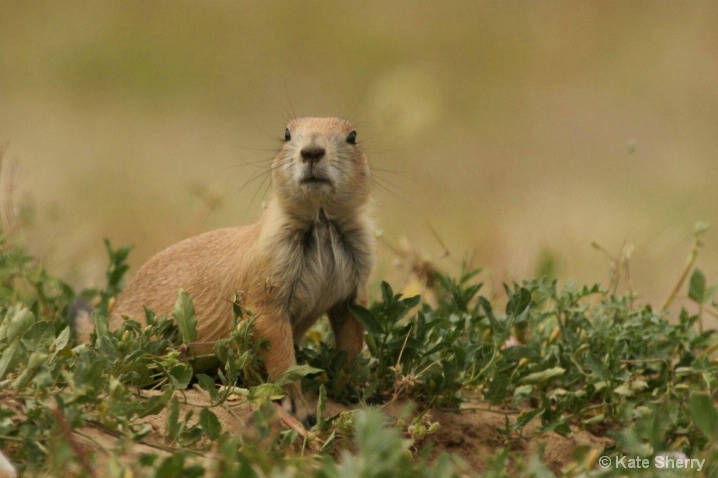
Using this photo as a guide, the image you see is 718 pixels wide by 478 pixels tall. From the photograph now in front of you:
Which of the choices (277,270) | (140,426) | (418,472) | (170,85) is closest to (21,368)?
(140,426)

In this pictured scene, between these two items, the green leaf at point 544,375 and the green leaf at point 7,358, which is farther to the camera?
the green leaf at point 544,375

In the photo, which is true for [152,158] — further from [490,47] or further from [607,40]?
[607,40]

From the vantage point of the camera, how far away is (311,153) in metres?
5.27

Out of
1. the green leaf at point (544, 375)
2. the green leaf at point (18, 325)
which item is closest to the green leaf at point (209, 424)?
the green leaf at point (18, 325)

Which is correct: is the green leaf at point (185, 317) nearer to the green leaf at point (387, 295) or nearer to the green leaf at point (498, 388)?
the green leaf at point (387, 295)

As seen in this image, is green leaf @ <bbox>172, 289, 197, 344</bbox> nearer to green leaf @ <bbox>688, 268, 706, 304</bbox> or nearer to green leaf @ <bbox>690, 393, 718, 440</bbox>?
green leaf @ <bbox>690, 393, 718, 440</bbox>

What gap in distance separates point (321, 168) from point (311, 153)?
83 millimetres

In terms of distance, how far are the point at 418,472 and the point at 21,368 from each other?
5.71ft

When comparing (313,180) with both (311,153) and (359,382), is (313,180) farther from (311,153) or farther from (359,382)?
(359,382)

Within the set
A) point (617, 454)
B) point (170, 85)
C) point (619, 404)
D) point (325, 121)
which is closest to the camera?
point (617, 454)

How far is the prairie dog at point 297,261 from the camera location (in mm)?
5180

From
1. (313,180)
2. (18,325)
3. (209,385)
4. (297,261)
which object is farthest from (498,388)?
(18,325)

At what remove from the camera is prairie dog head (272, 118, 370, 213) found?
5289mm

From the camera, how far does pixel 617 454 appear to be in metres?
4.71
